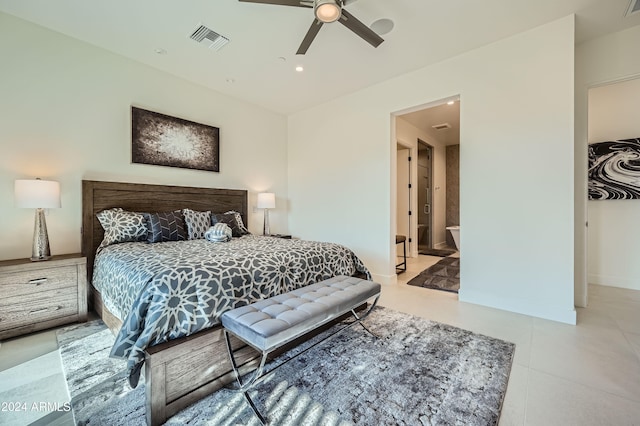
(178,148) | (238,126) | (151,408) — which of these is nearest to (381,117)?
(238,126)

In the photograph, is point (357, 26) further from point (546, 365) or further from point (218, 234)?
point (546, 365)

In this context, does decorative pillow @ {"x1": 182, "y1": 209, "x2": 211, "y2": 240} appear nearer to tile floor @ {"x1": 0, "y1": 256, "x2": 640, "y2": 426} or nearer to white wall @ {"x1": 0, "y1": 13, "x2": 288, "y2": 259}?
white wall @ {"x1": 0, "y1": 13, "x2": 288, "y2": 259}

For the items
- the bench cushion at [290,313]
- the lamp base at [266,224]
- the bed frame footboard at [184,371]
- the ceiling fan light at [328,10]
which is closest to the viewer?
the bed frame footboard at [184,371]

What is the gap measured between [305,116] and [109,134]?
296 cm

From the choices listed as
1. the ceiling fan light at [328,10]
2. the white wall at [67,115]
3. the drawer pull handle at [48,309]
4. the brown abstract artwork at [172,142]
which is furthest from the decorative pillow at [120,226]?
the ceiling fan light at [328,10]

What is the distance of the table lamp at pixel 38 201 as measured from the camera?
7.66 feet

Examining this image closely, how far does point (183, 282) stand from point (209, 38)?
2.60 meters

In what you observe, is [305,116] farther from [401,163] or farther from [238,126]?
[401,163]

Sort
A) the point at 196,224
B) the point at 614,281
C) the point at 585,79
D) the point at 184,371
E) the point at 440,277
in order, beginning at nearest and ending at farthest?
the point at 184,371 → the point at 585,79 → the point at 196,224 → the point at 614,281 → the point at 440,277

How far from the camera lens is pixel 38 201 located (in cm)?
238

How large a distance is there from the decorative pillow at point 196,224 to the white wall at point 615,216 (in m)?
5.28

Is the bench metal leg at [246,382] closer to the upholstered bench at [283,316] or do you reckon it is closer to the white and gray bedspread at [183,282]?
the upholstered bench at [283,316]

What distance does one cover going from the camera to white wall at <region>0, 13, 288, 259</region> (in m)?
2.55

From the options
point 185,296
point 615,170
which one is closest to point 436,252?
point 615,170
